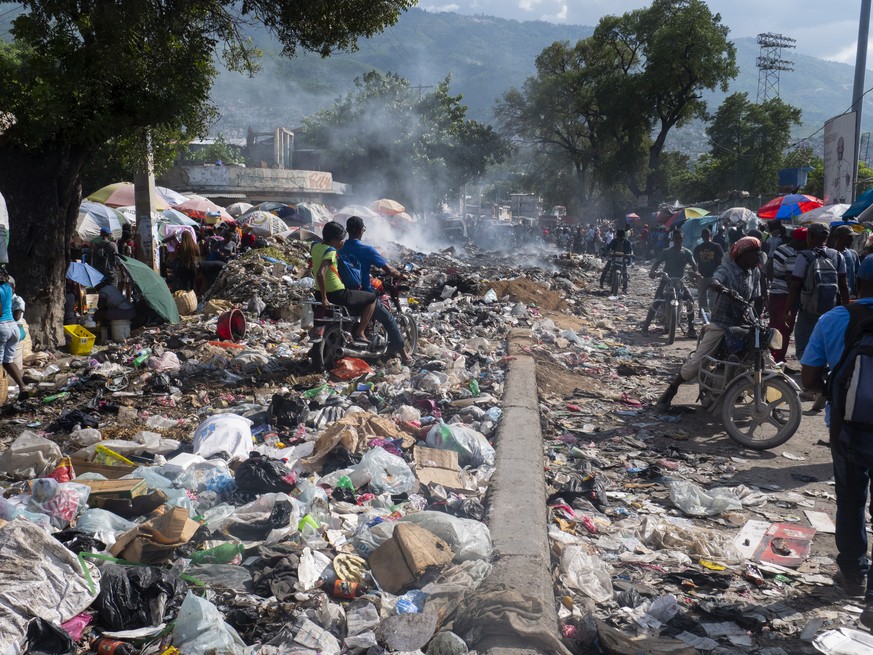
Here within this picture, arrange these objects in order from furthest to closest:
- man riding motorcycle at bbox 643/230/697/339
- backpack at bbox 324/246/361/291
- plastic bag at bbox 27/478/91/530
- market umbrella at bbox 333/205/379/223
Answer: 1. market umbrella at bbox 333/205/379/223
2. man riding motorcycle at bbox 643/230/697/339
3. backpack at bbox 324/246/361/291
4. plastic bag at bbox 27/478/91/530

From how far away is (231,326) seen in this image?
1005 centimetres

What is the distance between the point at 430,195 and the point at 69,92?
125 feet

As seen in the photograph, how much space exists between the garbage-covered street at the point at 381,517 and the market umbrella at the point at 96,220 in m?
11.5

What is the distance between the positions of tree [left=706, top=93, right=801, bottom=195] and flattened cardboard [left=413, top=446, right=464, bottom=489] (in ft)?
133

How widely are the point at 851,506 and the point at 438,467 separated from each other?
2.58m

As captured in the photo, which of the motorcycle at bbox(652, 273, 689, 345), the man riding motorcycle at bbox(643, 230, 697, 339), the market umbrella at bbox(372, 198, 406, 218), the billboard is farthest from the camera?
the market umbrella at bbox(372, 198, 406, 218)

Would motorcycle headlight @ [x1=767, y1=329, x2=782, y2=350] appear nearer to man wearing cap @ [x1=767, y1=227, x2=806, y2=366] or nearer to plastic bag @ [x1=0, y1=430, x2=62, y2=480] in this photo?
man wearing cap @ [x1=767, y1=227, x2=806, y2=366]

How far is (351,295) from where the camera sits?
807cm

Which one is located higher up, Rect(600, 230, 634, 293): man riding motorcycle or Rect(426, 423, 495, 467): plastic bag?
Rect(600, 230, 634, 293): man riding motorcycle

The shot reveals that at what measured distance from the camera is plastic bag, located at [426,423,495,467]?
17.4 ft

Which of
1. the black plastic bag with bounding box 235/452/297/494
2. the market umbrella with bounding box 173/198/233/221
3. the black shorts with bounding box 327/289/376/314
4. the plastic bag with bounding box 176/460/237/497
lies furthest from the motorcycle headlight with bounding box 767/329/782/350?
the market umbrella with bounding box 173/198/233/221

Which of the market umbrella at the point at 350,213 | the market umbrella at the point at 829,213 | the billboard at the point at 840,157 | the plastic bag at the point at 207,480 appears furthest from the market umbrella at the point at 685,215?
the plastic bag at the point at 207,480

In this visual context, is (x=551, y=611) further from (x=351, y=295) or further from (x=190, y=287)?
(x=190, y=287)

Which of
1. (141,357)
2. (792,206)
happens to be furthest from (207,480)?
(792,206)
